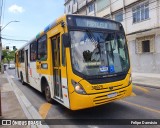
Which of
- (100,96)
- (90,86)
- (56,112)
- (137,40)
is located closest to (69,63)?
(90,86)

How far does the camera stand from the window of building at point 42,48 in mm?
8165

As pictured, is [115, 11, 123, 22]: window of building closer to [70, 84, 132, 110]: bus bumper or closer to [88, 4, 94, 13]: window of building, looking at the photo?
[88, 4, 94, 13]: window of building

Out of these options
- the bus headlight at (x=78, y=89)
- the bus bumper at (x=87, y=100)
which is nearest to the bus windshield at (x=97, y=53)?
the bus headlight at (x=78, y=89)

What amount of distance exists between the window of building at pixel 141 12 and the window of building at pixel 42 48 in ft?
48.5

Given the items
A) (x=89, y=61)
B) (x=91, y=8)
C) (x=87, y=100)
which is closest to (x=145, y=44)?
(x=91, y=8)

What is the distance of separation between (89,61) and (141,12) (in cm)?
Answer: 1731

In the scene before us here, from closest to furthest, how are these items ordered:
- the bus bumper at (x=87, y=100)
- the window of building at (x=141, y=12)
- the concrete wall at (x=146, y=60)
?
the bus bumper at (x=87, y=100) → the concrete wall at (x=146, y=60) → the window of building at (x=141, y=12)

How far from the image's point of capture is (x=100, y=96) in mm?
5926

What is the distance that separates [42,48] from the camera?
8.65 meters

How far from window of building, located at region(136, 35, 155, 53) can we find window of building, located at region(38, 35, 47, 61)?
45.1 feet

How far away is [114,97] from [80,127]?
1363 millimetres

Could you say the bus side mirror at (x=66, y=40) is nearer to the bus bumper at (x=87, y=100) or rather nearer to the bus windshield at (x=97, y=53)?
the bus windshield at (x=97, y=53)

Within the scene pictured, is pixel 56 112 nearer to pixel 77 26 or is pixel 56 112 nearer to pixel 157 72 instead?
pixel 77 26

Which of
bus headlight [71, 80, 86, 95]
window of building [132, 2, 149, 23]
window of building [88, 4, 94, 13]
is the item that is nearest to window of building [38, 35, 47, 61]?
bus headlight [71, 80, 86, 95]
